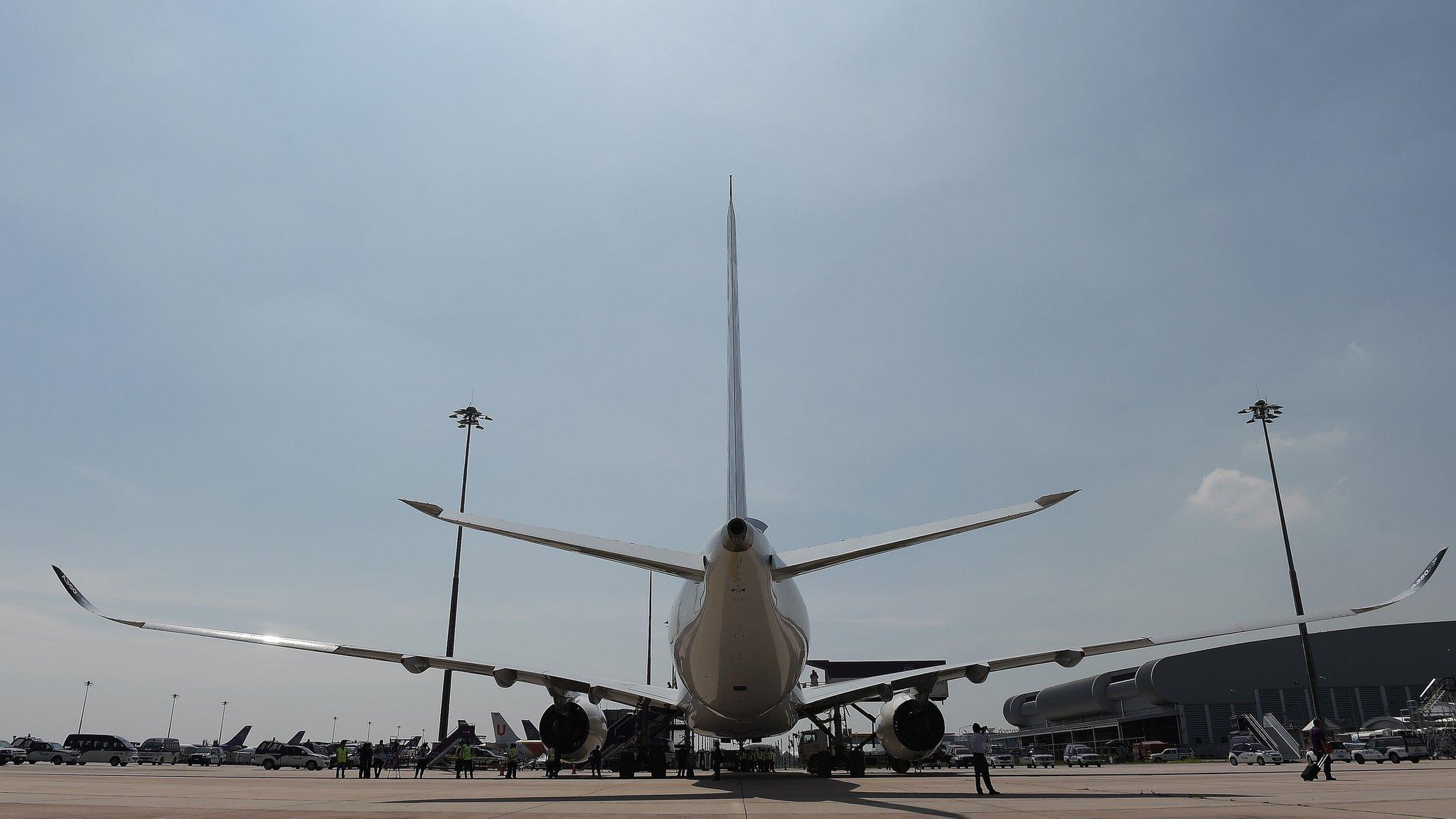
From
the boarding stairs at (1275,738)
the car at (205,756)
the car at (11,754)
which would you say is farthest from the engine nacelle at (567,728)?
the car at (205,756)

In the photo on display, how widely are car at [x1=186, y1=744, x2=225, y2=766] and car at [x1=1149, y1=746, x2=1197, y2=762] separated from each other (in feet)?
219

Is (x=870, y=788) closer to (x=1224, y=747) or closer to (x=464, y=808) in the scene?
(x=464, y=808)

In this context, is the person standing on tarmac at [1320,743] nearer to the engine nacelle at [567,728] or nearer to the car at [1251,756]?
the engine nacelle at [567,728]

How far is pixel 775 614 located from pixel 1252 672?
63.6m

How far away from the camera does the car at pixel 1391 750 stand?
115 ft

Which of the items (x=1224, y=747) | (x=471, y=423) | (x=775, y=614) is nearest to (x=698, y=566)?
(x=775, y=614)

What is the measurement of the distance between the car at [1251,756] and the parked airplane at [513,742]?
33.9 metres

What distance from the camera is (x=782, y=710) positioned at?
20.8 m

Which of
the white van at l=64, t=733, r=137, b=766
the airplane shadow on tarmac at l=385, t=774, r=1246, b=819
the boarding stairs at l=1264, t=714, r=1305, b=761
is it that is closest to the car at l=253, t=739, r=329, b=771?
the white van at l=64, t=733, r=137, b=766

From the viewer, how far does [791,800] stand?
13219 mm

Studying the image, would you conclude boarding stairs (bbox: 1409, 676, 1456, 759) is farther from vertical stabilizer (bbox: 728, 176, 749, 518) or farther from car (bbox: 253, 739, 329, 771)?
car (bbox: 253, 739, 329, 771)

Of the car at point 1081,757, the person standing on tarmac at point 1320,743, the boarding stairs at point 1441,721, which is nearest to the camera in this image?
the person standing on tarmac at point 1320,743

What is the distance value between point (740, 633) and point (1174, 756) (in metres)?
51.8

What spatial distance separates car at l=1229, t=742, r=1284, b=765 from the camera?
129 feet
